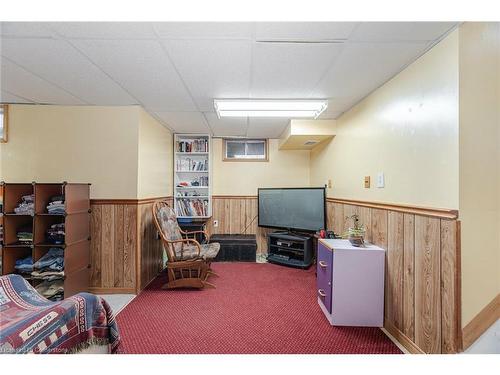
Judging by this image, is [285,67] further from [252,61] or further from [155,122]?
[155,122]

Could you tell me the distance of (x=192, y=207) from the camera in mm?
4125

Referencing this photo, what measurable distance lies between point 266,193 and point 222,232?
3.79 feet

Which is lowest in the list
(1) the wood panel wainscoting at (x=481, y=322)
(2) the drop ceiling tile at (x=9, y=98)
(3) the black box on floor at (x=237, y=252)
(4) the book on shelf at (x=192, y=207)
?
(3) the black box on floor at (x=237, y=252)

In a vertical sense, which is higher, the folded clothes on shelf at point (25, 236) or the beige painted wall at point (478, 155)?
the beige painted wall at point (478, 155)

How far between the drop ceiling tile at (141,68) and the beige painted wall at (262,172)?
6.48 feet

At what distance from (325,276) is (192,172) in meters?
2.90

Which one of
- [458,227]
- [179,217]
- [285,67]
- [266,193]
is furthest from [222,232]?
[458,227]

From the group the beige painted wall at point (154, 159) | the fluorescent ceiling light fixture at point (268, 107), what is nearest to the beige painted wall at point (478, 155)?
the fluorescent ceiling light fixture at point (268, 107)

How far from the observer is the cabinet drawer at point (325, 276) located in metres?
2.07

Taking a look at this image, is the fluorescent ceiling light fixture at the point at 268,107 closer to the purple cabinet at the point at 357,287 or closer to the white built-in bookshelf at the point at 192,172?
the white built-in bookshelf at the point at 192,172

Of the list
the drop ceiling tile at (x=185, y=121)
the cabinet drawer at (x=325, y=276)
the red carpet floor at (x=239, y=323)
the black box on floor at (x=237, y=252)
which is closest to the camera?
the red carpet floor at (x=239, y=323)

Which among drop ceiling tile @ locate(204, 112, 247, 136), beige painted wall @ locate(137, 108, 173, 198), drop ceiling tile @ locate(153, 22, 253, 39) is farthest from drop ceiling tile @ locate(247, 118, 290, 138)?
drop ceiling tile @ locate(153, 22, 253, 39)
